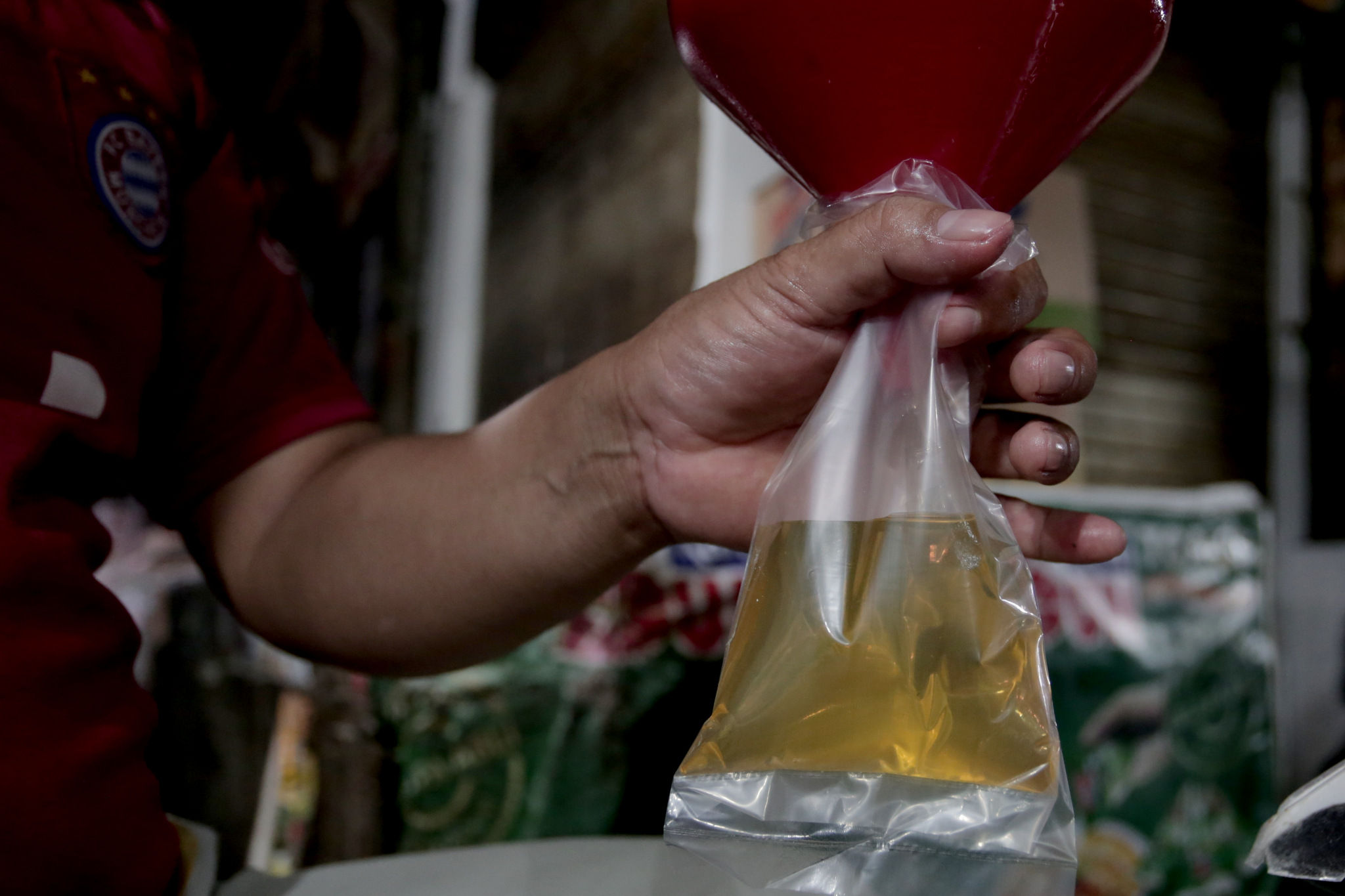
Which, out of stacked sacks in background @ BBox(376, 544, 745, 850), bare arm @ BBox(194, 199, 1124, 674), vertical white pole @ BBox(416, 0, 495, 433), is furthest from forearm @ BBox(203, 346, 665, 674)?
vertical white pole @ BBox(416, 0, 495, 433)

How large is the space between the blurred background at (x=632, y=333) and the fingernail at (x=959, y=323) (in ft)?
0.47

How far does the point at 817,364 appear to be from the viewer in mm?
490

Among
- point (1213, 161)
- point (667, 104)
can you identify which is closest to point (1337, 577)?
point (1213, 161)

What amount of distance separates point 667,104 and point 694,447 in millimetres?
1571

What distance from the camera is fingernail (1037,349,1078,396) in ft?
1.59

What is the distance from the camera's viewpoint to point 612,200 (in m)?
2.17

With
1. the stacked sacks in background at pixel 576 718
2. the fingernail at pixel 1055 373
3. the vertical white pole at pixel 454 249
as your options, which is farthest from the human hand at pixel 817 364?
the vertical white pole at pixel 454 249

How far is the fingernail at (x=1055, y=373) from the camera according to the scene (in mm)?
483

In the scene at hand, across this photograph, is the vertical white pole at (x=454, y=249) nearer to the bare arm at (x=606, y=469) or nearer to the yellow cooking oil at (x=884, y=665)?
the bare arm at (x=606, y=469)

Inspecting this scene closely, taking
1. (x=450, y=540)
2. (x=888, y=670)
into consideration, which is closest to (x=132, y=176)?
(x=450, y=540)

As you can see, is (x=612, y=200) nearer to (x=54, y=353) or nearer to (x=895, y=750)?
(x=54, y=353)

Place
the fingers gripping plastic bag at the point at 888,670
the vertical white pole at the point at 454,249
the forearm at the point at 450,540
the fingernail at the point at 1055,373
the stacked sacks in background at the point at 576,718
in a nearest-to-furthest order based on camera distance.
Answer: the fingers gripping plastic bag at the point at 888,670, the fingernail at the point at 1055,373, the forearm at the point at 450,540, the stacked sacks in background at the point at 576,718, the vertical white pole at the point at 454,249

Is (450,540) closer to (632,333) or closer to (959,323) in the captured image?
(959,323)

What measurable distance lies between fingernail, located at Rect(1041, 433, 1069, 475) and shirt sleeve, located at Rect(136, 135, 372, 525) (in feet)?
1.86
